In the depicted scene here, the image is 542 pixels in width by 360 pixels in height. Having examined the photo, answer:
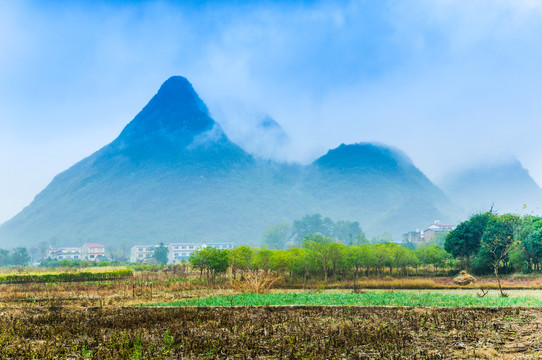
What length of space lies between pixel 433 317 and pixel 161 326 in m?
9.18

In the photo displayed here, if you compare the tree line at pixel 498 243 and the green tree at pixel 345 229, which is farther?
the green tree at pixel 345 229

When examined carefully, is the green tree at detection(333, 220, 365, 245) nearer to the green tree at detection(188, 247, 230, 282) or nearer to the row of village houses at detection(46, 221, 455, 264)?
the row of village houses at detection(46, 221, 455, 264)

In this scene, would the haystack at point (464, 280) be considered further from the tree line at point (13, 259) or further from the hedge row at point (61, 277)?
the tree line at point (13, 259)

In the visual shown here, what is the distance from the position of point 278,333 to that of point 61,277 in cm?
3629

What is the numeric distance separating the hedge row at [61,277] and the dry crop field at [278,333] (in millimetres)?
25866

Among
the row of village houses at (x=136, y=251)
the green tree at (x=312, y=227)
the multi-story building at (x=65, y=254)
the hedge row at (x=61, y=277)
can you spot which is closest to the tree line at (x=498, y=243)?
the hedge row at (x=61, y=277)

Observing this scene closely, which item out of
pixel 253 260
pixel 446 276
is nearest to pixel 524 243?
pixel 446 276

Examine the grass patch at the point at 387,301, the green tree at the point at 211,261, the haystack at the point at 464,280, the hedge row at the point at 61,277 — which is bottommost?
the haystack at the point at 464,280

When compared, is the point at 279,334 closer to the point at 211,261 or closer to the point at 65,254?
the point at 211,261

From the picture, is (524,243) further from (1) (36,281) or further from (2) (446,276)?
(1) (36,281)

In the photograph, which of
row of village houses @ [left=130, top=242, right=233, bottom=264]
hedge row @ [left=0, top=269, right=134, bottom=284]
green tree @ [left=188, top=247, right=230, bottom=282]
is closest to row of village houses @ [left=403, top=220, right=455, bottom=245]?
row of village houses @ [left=130, top=242, right=233, bottom=264]

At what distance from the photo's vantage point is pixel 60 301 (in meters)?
25.9

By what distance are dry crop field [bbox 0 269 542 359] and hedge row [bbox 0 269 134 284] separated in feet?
84.9

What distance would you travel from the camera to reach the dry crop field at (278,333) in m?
11.0
